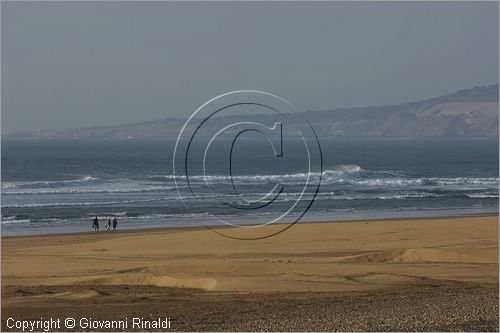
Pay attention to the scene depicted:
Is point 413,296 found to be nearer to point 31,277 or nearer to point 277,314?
point 277,314

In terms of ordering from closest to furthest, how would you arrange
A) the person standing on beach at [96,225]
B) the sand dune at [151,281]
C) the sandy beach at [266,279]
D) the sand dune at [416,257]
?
1. the sandy beach at [266,279]
2. the sand dune at [151,281]
3. the sand dune at [416,257]
4. the person standing on beach at [96,225]

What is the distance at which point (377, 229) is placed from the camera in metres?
30.1

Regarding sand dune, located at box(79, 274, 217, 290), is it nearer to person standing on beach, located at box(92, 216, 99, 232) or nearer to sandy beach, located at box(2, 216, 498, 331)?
sandy beach, located at box(2, 216, 498, 331)

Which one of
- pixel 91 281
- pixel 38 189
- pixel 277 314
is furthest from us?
pixel 38 189

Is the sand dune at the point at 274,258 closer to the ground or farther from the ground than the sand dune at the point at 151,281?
closer to the ground

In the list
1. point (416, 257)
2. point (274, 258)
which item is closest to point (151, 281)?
point (274, 258)

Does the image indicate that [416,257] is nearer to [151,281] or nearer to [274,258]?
[274,258]

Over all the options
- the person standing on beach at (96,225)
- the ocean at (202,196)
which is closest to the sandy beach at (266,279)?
the person standing on beach at (96,225)

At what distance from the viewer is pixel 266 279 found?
17047mm

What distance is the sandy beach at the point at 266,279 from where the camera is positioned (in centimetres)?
1257

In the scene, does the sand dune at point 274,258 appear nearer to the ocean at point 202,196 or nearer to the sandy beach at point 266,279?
the sandy beach at point 266,279

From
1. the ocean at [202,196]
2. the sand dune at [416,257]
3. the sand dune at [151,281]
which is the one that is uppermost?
the sand dune at [151,281]

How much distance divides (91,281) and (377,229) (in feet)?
49.2

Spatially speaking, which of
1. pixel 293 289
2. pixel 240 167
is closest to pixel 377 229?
pixel 293 289
